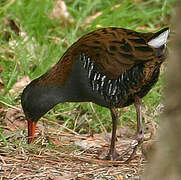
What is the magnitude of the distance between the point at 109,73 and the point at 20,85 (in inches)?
56.8

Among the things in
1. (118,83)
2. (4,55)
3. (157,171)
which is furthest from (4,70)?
(157,171)

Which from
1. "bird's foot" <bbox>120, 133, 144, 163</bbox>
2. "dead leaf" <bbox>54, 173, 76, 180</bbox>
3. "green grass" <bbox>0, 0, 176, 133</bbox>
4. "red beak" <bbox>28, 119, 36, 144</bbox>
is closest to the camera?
"dead leaf" <bbox>54, 173, 76, 180</bbox>

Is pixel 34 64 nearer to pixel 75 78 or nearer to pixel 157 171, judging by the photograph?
pixel 75 78

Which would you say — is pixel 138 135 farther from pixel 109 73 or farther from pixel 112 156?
pixel 109 73

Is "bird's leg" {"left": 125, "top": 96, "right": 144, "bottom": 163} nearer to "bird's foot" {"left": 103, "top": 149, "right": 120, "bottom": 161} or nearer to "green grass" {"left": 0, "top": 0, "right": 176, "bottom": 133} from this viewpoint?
"bird's foot" {"left": 103, "top": 149, "right": 120, "bottom": 161}

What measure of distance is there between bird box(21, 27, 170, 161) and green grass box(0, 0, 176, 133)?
1.93ft

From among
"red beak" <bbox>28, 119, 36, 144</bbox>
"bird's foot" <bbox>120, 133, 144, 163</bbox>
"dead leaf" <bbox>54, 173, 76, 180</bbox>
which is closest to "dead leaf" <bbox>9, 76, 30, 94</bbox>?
"red beak" <bbox>28, 119, 36, 144</bbox>

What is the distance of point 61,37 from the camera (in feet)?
22.5

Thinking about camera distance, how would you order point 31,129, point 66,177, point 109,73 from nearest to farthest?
point 66,177 < point 109,73 < point 31,129

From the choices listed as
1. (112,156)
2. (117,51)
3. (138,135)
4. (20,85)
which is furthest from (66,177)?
(20,85)

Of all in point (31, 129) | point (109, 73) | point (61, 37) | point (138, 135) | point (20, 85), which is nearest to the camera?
point (109, 73)

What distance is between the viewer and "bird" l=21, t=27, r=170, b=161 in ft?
14.6

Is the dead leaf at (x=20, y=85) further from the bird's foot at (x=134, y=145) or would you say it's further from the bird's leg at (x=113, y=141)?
the bird's foot at (x=134, y=145)

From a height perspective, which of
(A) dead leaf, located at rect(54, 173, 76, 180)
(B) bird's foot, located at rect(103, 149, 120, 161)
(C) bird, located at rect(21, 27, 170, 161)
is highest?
(C) bird, located at rect(21, 27, 170, 161)
